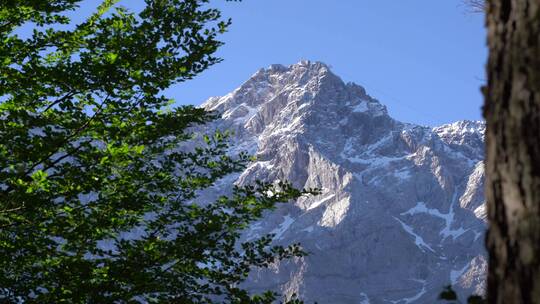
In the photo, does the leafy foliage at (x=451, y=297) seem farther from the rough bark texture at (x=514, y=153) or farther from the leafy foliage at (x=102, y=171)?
the leafy foliage at (x=102, y=171)

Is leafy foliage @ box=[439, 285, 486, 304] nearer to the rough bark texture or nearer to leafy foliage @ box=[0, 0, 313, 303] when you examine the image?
the rough bark texture

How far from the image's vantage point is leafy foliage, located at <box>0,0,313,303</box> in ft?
29.5

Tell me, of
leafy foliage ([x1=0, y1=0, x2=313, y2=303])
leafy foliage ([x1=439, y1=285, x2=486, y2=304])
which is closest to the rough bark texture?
leafy foliage ([x1=439, y1=285, x2=486, y2=304])

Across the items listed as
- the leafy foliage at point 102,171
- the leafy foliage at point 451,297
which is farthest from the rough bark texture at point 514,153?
the leafy foliage at point 102,171

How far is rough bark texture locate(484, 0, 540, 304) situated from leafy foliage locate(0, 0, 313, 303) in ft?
22.9

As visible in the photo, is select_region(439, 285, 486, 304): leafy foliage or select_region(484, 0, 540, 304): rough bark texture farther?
select_region(439, 285, 486, 304): leafy foliage

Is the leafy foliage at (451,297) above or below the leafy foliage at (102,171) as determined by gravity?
below

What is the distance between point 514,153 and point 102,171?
7.98 metres

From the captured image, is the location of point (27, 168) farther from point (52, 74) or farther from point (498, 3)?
point (498, 3)

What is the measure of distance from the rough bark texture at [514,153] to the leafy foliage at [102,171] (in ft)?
22.9

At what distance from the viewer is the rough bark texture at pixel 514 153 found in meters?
1.79

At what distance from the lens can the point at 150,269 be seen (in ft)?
32.5

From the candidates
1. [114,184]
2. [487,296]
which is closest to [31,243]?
[114,184]

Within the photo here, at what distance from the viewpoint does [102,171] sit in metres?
A: 9.33
